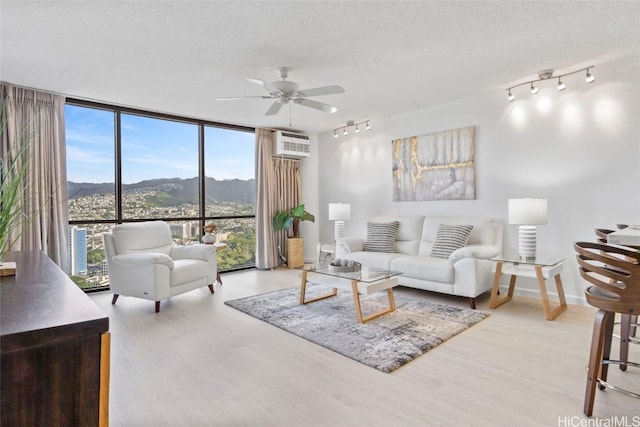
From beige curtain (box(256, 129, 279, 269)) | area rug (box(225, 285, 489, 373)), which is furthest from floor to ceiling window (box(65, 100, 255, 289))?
area rug (box(225, 285, 489, 373))

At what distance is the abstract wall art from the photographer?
4613mm

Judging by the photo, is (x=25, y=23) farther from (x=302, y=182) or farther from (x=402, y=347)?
(x=302, y=182)

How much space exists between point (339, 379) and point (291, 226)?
4.26m

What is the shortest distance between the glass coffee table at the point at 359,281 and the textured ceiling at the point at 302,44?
2.05 m

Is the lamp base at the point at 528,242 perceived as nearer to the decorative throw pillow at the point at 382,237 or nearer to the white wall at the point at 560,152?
the white wall at the point at 560,152

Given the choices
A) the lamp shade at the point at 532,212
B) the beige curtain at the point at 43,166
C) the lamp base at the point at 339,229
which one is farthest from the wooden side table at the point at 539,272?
the beige curtain at the point at 43,166

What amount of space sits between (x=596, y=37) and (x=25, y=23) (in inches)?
175

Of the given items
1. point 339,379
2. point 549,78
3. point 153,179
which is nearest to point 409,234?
point 549,78

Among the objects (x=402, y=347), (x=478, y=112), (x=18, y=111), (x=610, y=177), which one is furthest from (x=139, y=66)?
(x=610, y=177)

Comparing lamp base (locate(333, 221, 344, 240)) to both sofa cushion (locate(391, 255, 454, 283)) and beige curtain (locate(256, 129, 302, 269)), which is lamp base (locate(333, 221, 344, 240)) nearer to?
beige curtain (locate(256, 129, 302, 269))

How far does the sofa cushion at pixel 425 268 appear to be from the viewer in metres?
3.86

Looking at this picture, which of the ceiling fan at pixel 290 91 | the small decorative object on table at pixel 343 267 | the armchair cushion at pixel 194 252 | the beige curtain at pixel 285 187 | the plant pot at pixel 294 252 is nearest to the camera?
the ceiling fan at pixel 290 91

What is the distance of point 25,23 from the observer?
2539mm

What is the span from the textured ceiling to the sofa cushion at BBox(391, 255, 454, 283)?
203 cm
